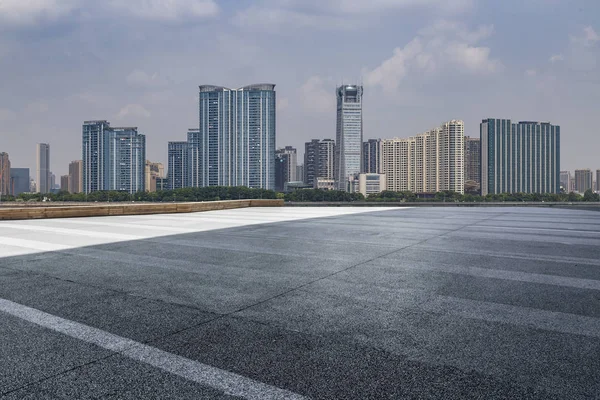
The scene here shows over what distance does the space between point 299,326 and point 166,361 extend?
50.3 inches

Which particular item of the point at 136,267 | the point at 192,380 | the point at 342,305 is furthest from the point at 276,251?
the point at 192,380

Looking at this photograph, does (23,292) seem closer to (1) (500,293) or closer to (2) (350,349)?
(2) (350,349)

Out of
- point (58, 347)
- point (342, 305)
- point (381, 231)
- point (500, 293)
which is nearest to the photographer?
point (58, 347)

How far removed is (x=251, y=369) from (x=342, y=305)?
5.98 feet

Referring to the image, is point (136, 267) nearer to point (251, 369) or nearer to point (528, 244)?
point (251, 369)

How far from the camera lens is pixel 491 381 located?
2.81 m

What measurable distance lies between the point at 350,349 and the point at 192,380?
1266mm

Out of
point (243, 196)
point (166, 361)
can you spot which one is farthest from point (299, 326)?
point (243, 196)

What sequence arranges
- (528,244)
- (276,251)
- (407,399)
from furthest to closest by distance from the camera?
(528,244) → (276,251) → (407,399)

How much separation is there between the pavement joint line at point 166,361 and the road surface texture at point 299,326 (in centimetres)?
1

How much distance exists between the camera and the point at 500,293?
16.9 feet

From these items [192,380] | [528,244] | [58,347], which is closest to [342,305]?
[192,380]

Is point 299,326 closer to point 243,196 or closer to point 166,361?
point 166,361

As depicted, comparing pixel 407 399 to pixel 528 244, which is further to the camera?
pixel 528 244
